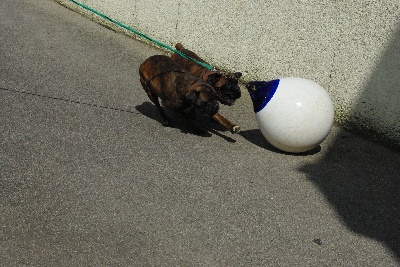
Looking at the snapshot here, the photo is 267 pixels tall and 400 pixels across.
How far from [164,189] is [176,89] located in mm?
1245

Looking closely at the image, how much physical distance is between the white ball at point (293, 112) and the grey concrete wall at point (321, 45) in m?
0.81

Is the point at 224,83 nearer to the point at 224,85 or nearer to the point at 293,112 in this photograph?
the point at 224,85

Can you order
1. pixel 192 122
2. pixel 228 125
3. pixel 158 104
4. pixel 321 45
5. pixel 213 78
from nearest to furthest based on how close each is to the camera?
pixel 228 125, pixel 213 78, pixel 192 122, pixel 158 104, pixel 321 45

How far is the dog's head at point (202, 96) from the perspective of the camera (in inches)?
254

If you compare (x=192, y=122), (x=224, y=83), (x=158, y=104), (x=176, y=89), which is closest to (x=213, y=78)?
(x=224, y=83)

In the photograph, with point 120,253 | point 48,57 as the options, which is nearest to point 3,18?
point 48,57

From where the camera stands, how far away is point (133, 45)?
32.6ft

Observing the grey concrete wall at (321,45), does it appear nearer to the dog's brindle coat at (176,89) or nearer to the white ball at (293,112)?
the white ball at (293,112)

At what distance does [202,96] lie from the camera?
6453 mm

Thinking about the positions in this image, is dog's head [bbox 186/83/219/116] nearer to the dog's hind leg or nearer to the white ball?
the white ball

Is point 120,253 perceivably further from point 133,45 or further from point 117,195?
point 133,45

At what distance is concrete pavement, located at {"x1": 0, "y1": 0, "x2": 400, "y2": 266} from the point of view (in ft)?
16.3

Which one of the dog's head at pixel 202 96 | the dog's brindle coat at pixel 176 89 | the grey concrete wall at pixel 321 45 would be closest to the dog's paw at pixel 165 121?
the dog's brindle coat at pixel 176 89

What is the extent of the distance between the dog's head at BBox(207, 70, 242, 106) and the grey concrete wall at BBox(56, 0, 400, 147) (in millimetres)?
1258
